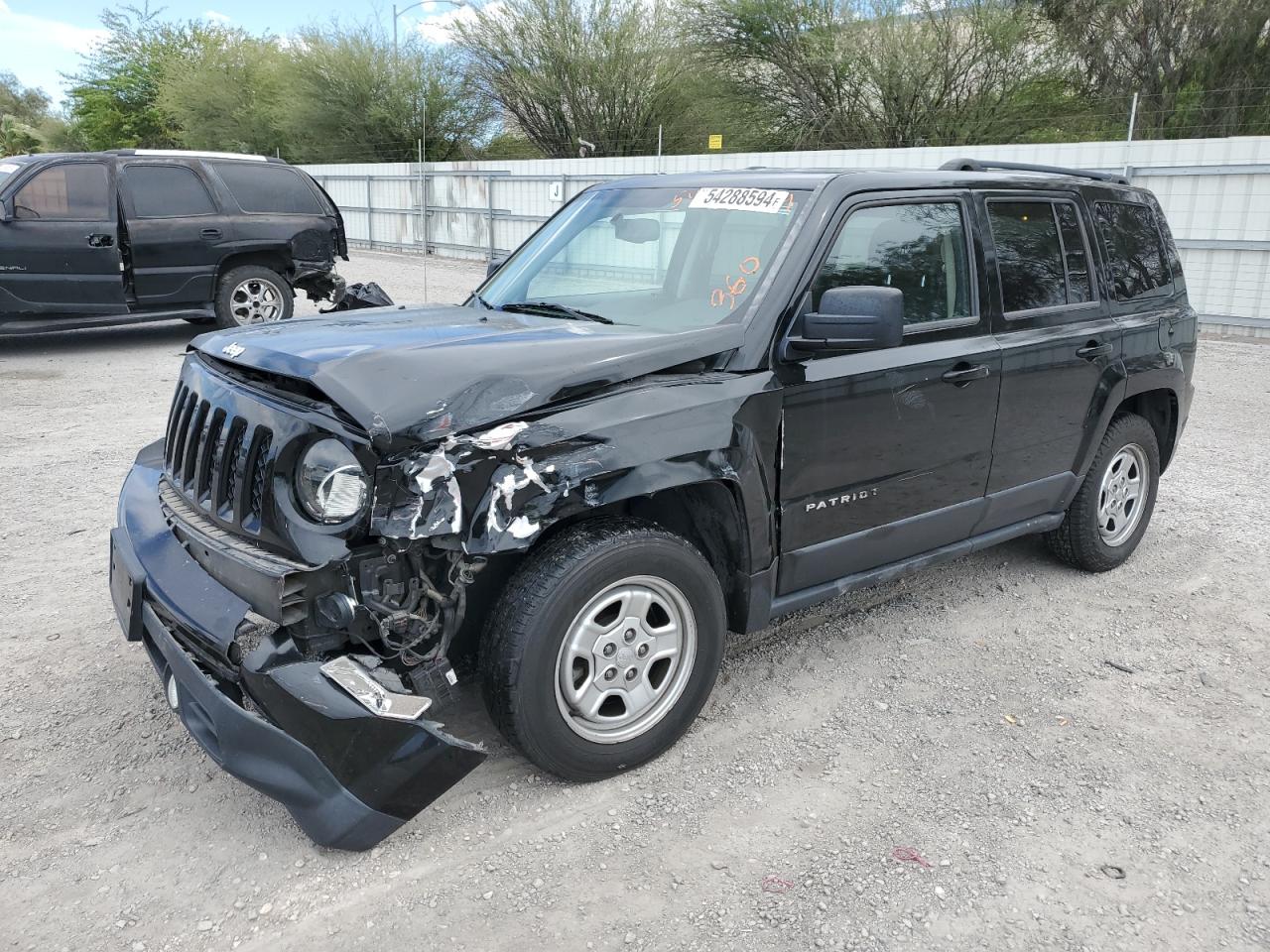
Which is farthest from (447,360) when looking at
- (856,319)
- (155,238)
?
(155,238)

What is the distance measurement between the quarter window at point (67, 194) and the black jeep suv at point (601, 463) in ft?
24.2

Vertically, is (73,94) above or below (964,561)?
above

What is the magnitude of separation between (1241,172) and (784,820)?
12.4 m

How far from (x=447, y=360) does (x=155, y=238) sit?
868 centimetres

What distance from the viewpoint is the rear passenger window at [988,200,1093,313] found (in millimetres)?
4176

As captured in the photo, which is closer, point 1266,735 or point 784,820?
point 784,820

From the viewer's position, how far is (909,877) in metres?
2.81

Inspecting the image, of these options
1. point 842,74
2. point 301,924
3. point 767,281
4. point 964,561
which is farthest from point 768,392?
point 842,74

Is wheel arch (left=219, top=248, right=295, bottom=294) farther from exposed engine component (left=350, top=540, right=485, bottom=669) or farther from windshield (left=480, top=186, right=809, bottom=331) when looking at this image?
exposed engine component (left=350, top=540, right=485, bottom=669)

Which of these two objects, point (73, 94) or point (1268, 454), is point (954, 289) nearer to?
point (1268, 454)

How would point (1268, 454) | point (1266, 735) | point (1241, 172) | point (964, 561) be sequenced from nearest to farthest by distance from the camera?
1. point (1266, 735)
2. point (964, 561)
3. point (1268, 454)
4. point (1241, 172)

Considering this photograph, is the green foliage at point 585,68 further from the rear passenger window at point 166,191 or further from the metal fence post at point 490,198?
the rear passenger window at point 166,191

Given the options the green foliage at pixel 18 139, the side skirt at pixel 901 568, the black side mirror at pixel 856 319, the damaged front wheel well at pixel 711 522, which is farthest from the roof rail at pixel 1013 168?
the green foliage at pixel 18 139

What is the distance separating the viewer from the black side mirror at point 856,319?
127 inches
